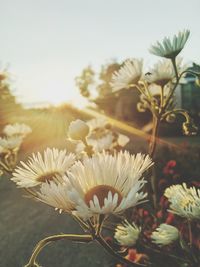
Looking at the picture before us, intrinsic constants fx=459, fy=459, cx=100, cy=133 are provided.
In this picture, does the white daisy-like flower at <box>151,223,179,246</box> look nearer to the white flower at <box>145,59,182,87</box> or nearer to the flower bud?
the flower bud

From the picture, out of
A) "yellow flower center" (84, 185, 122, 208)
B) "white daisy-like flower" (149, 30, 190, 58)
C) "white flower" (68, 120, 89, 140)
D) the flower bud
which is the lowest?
the flower bud

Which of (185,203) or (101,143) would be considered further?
(101,143)

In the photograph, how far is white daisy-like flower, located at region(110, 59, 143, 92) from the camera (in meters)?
2.21

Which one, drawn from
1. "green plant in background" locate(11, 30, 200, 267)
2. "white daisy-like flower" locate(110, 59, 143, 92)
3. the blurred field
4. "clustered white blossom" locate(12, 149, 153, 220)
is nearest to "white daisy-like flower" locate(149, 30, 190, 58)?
"green plant in background" locate(11, 30, 200, 267)

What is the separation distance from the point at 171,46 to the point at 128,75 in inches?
15.8

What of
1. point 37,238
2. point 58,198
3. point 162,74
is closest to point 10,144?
point 162,74

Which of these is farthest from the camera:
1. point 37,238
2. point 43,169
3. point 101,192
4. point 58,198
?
point 37,238

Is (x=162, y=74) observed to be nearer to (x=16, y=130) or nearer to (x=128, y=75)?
(x=128, y=75)

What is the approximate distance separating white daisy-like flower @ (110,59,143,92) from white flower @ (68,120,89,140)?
52 centimetres

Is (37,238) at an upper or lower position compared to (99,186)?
lower

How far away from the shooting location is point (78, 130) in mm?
1757

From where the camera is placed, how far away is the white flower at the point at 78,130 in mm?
1757

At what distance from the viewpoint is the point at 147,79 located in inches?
82.4

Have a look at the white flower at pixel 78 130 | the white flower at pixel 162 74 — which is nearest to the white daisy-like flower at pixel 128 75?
the white flower at pixel 162 74
